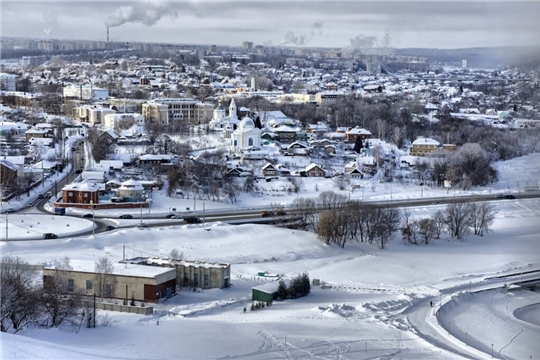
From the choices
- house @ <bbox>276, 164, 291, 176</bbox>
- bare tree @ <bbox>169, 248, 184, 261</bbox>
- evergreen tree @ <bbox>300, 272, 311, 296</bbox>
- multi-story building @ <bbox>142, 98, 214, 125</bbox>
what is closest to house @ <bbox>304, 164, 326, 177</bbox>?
house @ <bbox>276, 164, 291, 176</bbox>

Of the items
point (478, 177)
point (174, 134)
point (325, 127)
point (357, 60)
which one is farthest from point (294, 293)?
point (357, 60)

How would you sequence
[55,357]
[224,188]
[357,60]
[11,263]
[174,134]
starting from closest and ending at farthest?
[55,357]
[11,263]
[224,188]
[174,134]
[357,60]

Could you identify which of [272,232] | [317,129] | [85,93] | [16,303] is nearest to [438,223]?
[272,232]

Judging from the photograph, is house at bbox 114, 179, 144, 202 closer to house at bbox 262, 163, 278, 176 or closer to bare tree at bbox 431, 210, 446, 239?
house at bbox 262, 163, 278, 176

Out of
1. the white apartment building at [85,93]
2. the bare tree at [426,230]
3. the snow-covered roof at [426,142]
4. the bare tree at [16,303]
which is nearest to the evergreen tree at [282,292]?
the bare tree at [16,303]

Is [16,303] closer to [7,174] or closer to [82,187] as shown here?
[82,187]

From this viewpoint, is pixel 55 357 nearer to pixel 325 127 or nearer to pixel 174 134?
pixel 174 134
